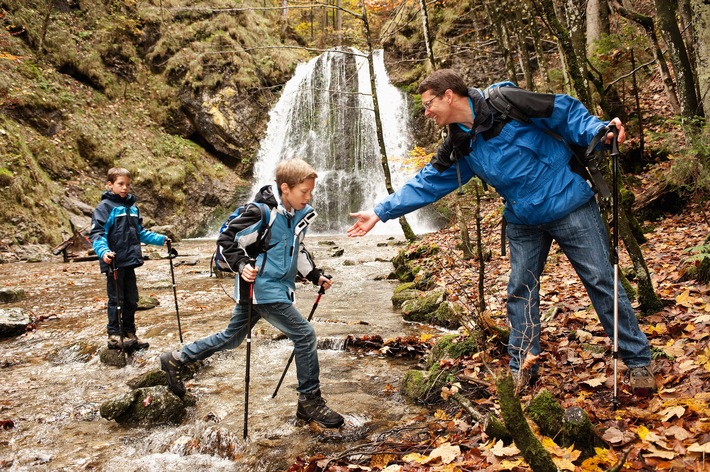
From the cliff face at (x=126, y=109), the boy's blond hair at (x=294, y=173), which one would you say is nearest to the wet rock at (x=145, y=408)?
the boy's blond hair at (x=294, y=173)

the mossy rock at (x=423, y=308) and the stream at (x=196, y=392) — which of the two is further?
the mossy rock at (x=423, y=308)

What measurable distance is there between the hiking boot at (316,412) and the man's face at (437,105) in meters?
2.35

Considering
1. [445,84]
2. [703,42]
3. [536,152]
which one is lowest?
[536,152]

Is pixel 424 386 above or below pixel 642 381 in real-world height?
below

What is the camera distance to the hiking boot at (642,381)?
291cm

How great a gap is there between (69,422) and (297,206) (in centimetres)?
271

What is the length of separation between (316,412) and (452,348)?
154cm

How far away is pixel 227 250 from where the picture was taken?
12.1ft

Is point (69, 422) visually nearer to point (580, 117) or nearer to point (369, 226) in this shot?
point (369, 226)

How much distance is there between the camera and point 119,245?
18.6 ft

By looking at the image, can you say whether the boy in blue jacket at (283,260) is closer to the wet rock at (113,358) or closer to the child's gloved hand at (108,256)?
the child's gloved hand at (108,256)

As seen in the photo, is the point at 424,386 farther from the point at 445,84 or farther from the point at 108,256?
the point at 108,256

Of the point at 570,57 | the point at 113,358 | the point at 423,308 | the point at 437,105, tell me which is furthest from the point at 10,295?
the point at 570,57

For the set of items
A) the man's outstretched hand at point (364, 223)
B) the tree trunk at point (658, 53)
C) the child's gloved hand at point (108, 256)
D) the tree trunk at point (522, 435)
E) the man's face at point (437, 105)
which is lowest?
the tree trunk at point (522, 435)
